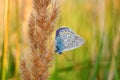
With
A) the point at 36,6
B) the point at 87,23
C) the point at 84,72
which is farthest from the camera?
the point at 87,23

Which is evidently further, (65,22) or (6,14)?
(65,22)

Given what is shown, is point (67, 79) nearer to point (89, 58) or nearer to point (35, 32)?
point (89, 58)

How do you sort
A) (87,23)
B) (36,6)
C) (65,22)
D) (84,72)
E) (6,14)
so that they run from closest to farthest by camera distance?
1. (36,6)
2. (6,14)
3. (84,72)
4. (65,22)
5. (87,23)

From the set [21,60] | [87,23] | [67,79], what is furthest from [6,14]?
[87,23]
